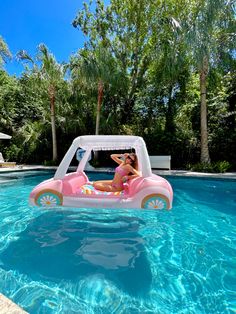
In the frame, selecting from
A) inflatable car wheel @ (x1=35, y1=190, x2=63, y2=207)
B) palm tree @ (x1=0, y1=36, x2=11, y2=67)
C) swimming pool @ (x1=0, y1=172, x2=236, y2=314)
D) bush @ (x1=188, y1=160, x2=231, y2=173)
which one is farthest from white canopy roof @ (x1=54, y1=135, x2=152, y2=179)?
palm tree @ (x1=0, y1=36, x2=11, y2=67)

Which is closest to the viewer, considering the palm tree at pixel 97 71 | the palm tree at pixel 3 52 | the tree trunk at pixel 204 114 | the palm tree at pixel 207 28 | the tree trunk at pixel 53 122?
the palm tree at pixel 207 28

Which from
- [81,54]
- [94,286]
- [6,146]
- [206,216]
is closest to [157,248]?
[94,286]

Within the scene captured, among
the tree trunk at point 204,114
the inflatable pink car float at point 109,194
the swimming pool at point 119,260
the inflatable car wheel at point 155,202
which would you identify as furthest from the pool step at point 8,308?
the tree trunk at point 204,114

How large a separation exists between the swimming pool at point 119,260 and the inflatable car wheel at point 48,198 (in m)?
0.72

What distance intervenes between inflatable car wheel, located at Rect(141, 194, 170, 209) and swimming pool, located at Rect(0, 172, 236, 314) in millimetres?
736

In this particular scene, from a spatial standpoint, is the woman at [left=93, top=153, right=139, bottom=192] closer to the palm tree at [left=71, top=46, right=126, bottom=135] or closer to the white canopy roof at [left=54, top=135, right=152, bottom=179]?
the white canopy roof at [left=54, top=135, right=152, bottom=179]

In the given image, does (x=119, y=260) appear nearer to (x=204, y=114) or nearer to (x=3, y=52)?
(x=204, y=114)

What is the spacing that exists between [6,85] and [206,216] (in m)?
25.9

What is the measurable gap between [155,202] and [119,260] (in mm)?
1392

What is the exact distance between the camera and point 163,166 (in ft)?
51.2

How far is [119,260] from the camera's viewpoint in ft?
14.4

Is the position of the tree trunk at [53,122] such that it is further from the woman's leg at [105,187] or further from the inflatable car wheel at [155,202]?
the inflatable car wheel at [155,202]

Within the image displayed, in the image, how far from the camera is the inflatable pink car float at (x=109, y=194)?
17.1 ft

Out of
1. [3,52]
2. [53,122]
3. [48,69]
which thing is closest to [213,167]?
[53,122]
